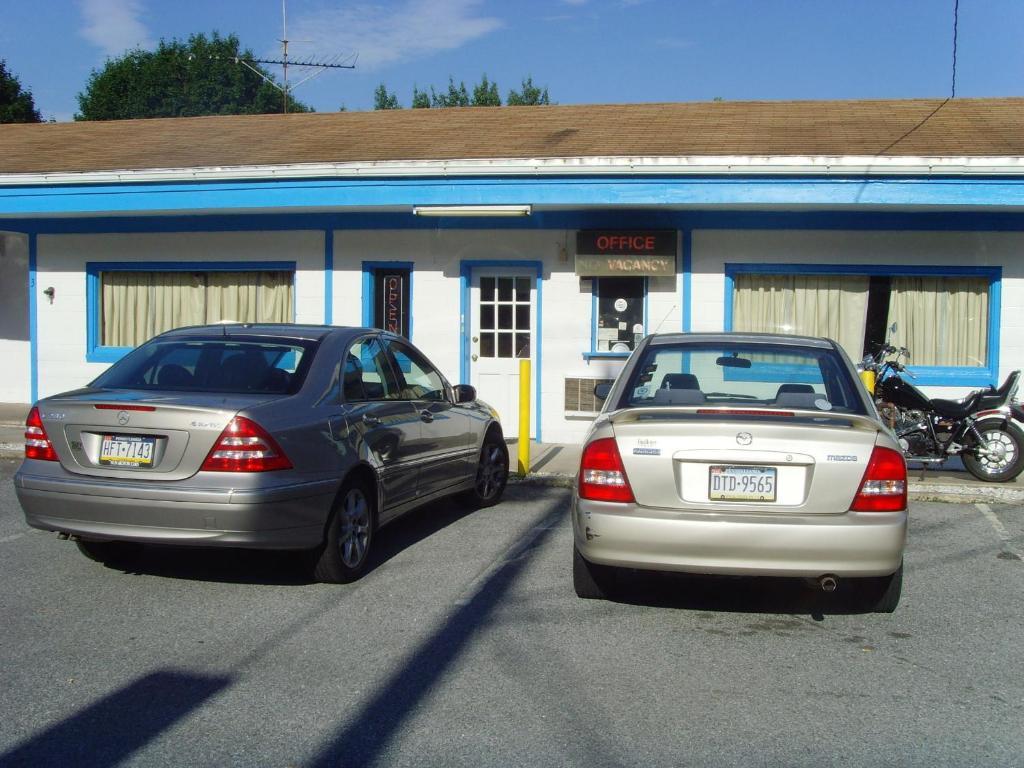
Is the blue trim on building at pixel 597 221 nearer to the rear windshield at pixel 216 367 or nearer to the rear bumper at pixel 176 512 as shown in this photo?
the rear windshield at pixel 216 367

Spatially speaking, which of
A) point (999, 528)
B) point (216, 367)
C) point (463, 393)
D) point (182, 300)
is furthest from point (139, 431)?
point (182, 300)

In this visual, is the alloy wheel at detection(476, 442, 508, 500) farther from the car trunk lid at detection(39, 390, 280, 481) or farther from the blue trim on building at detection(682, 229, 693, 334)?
the blue trim on building at detection(682, 229, 693, 334)

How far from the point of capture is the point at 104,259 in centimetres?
1361

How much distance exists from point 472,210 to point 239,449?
674 cm

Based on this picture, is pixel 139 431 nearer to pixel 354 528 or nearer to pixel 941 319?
pixel 354 528

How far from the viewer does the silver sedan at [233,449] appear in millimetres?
5160

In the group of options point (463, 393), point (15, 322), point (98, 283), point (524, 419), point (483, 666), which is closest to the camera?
point (483, 666)

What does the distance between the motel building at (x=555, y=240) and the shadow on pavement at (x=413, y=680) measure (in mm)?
5837

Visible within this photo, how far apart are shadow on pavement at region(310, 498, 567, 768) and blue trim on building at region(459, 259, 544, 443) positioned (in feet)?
18.7

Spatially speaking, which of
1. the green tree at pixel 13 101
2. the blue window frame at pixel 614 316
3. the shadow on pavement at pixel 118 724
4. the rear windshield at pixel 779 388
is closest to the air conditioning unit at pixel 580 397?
the blue window frame at pixel 614 316

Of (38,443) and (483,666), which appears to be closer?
(483,666)

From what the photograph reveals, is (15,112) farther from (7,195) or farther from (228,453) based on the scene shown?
(228,453)

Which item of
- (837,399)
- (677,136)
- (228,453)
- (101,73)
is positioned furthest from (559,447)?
(101,73)

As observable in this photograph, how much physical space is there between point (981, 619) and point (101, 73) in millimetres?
49054
